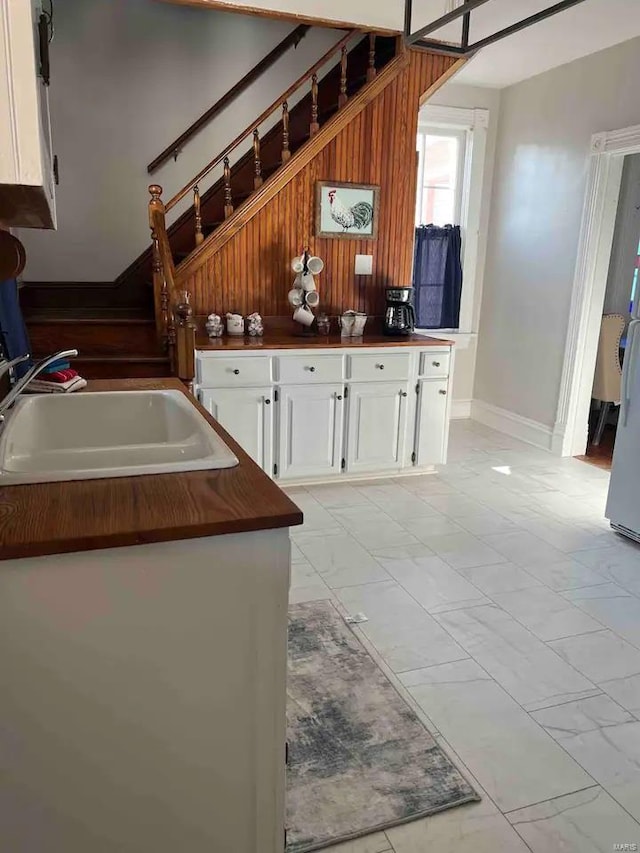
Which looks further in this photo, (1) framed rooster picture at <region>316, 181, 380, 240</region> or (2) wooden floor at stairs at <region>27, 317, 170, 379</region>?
(1) framed rooster picture at <region>316, 181, 380, 240</region>

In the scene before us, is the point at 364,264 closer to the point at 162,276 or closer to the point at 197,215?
the point at 197,215

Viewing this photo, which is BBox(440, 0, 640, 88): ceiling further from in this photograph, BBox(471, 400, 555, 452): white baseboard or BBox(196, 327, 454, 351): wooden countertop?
BBox(471, 400, 555, 452): white baseboard

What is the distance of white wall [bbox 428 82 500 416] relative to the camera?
5.30 m

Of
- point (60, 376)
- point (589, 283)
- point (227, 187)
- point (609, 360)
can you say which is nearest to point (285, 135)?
point (227, 187)

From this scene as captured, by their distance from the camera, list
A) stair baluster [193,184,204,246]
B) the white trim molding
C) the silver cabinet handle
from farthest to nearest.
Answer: the white trim molding, stair baluster [193,184,204,246], the silver cabinet handle

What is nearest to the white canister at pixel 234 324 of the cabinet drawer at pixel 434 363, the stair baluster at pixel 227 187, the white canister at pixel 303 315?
the white canister at pixel 303 315

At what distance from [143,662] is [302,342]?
9.51ft

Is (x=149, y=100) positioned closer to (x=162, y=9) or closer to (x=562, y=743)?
(x=162, y=9)

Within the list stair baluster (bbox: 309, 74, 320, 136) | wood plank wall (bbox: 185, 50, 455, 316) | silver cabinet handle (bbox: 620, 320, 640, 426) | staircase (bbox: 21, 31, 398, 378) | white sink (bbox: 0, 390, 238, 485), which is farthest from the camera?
wood plank wall (bbox: 185, 50, 455, 316)

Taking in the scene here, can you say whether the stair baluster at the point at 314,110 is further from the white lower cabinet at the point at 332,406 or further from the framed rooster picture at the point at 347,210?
the white lower cabinet at the point at 332,406

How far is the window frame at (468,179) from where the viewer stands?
528 centimetres

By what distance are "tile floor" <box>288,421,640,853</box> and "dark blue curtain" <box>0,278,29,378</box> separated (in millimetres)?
1477

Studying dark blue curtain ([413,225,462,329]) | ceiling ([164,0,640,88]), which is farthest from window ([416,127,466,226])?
ceiling ([164,0,640,88])

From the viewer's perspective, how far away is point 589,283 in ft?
15.1
